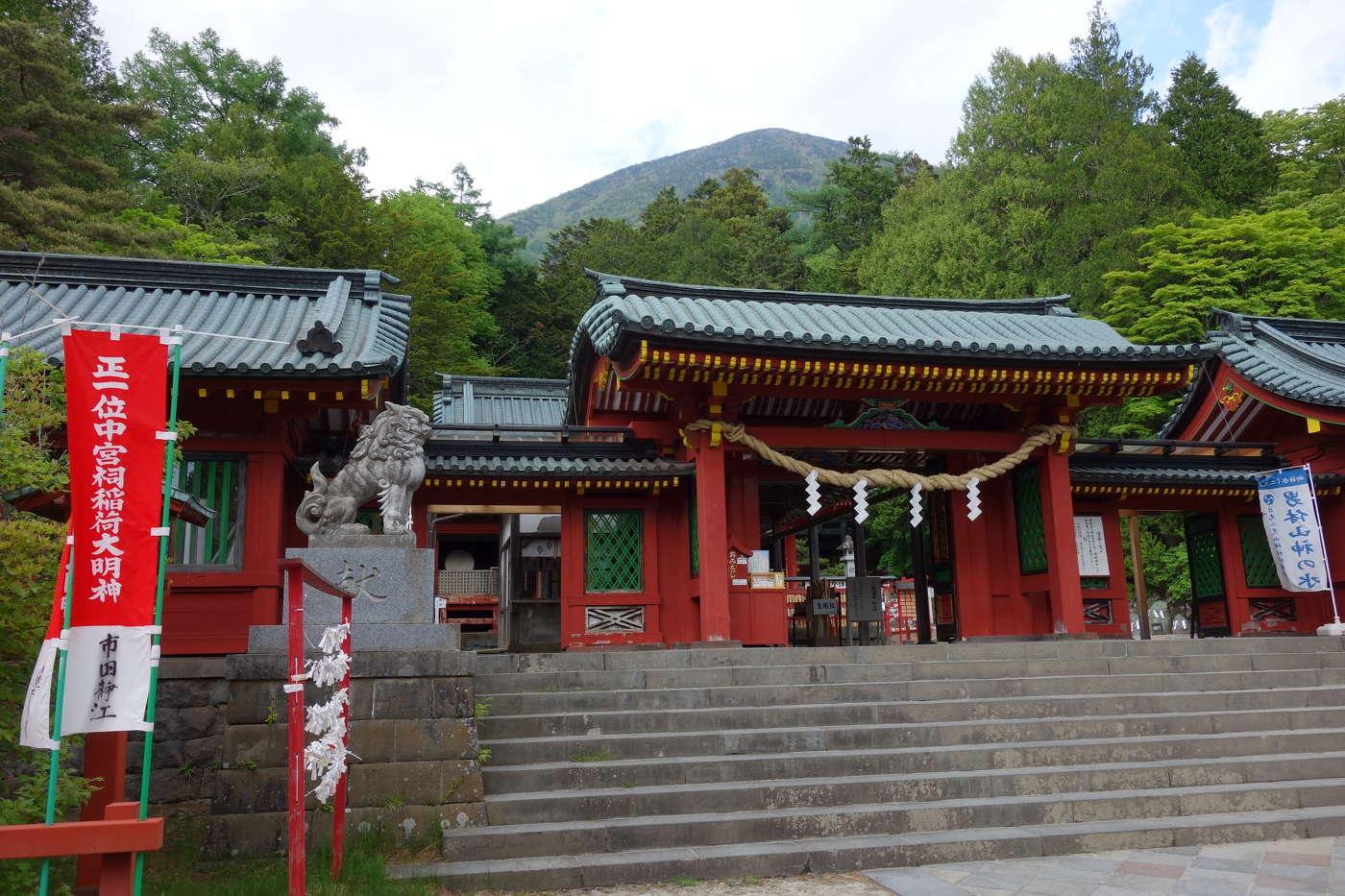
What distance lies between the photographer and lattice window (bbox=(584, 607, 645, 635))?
41.0 feet

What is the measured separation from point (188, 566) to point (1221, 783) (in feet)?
32.2

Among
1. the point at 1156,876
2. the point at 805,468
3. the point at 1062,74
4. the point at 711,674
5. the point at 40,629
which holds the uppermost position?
the point at 1062,74

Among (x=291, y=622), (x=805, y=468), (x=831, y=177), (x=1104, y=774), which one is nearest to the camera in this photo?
(x=291, y=622)

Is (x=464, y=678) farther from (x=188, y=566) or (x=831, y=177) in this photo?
(x=831, y=177)

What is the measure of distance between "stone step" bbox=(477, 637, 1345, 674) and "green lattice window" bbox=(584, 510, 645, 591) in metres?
2.91

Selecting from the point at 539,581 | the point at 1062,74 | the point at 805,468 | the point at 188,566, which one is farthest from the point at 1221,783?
the point at 1062,74

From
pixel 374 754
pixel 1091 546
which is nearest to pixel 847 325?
pixel 1091 546

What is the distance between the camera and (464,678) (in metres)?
6.65

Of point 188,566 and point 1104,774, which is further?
point 188,566

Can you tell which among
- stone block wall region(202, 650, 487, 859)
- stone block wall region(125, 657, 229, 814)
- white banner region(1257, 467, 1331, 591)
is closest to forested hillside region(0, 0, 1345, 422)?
white banner region(1257, 467, 1331, 591)

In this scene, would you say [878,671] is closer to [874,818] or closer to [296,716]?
[874,818]

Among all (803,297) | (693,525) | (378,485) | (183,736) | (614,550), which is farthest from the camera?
(803,297)

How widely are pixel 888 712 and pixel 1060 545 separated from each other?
538 centimetres

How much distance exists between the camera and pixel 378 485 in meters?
7.14
